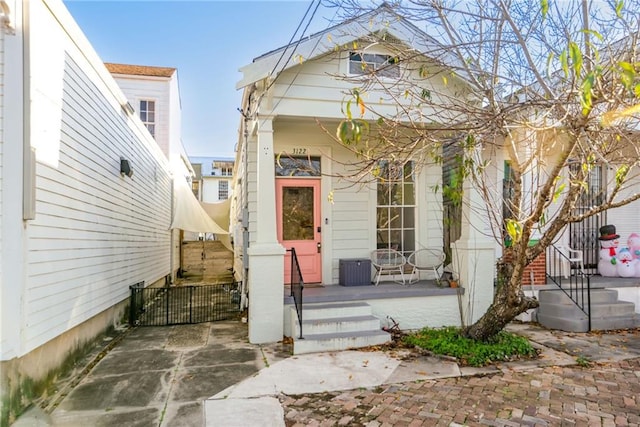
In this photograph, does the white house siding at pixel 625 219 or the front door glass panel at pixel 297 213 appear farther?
the white house siding at pixel 625 219

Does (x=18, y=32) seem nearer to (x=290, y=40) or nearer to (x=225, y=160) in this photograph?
(x=290, y=40)

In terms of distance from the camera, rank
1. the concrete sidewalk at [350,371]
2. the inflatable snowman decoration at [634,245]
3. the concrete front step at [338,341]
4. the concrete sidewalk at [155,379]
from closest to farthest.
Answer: the concrete sidewalk at [155,379], the concrete sidewalk at [350,371], the concrete front step at [338,341], the inflatable snowman decoration at [634,245]

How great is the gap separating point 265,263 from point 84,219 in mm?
2527

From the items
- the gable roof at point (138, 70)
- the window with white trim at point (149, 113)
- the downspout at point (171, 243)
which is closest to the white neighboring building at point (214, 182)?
the downspout at point (171, 243)

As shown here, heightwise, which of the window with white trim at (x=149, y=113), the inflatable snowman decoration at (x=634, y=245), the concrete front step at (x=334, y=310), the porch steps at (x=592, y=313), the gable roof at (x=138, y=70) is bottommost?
the porch steps at (x=592, y=313)

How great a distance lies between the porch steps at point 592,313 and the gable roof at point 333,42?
4.43m

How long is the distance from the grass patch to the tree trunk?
6.6 inches

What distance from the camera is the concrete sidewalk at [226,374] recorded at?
11.5ft

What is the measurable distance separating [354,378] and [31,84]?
4.42 metres

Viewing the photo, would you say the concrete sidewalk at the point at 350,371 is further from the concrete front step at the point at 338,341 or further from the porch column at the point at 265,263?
the porch column at the point at 265,263

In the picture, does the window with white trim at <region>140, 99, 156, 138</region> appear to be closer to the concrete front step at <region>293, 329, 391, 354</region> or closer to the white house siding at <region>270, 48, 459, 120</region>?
the white house siding at <region>270, 48, 459, 120</region>

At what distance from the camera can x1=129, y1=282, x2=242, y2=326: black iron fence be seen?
7290mm

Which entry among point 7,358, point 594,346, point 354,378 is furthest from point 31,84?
point 594,346

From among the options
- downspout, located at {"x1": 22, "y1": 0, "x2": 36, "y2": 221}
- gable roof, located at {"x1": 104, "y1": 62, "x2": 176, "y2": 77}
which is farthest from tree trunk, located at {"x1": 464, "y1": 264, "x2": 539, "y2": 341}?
gable roof, located at {"x1": 104, "y1": 62, "x2": 176, "y2": 77}
